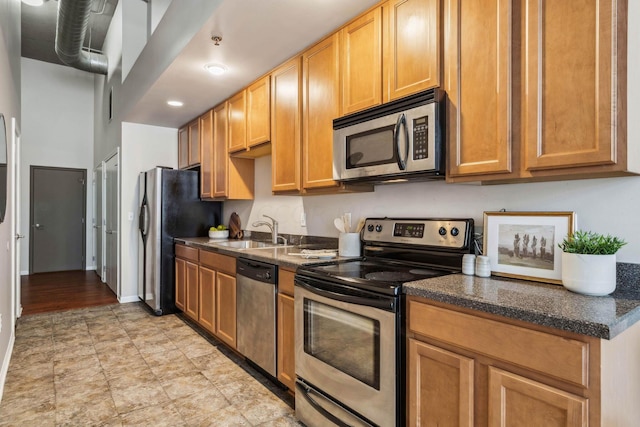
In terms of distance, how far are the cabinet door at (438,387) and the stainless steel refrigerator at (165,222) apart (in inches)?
135

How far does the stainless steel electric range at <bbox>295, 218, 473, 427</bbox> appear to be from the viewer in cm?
158

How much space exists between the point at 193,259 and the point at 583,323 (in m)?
3.40

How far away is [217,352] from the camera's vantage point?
10.3ft

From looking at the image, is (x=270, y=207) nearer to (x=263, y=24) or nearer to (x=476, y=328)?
(x=263, y=24)

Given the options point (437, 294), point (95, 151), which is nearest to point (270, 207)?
point (437, 294)

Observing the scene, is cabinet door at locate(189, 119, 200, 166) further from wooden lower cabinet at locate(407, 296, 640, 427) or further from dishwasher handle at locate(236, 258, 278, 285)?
wooden lower cabinet at locate(407, 296, 640, 427)

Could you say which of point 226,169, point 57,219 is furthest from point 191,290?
point 57,219

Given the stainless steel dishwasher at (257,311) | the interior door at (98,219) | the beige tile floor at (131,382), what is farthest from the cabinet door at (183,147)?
the stainless steel dishwasher at (257,311)

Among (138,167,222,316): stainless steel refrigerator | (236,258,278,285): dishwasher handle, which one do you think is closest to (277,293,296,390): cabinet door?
(236,258,278,285): dishwasher handle

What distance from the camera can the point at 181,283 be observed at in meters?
4.08

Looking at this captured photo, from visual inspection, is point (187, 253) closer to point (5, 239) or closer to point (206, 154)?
point (206, 154)

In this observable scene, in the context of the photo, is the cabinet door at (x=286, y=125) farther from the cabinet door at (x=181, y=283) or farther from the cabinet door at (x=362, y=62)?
the cabinet door at (x=181, y=283)

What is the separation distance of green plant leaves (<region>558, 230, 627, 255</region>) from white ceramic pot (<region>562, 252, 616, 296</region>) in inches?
1.1

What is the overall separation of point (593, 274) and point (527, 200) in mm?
495
